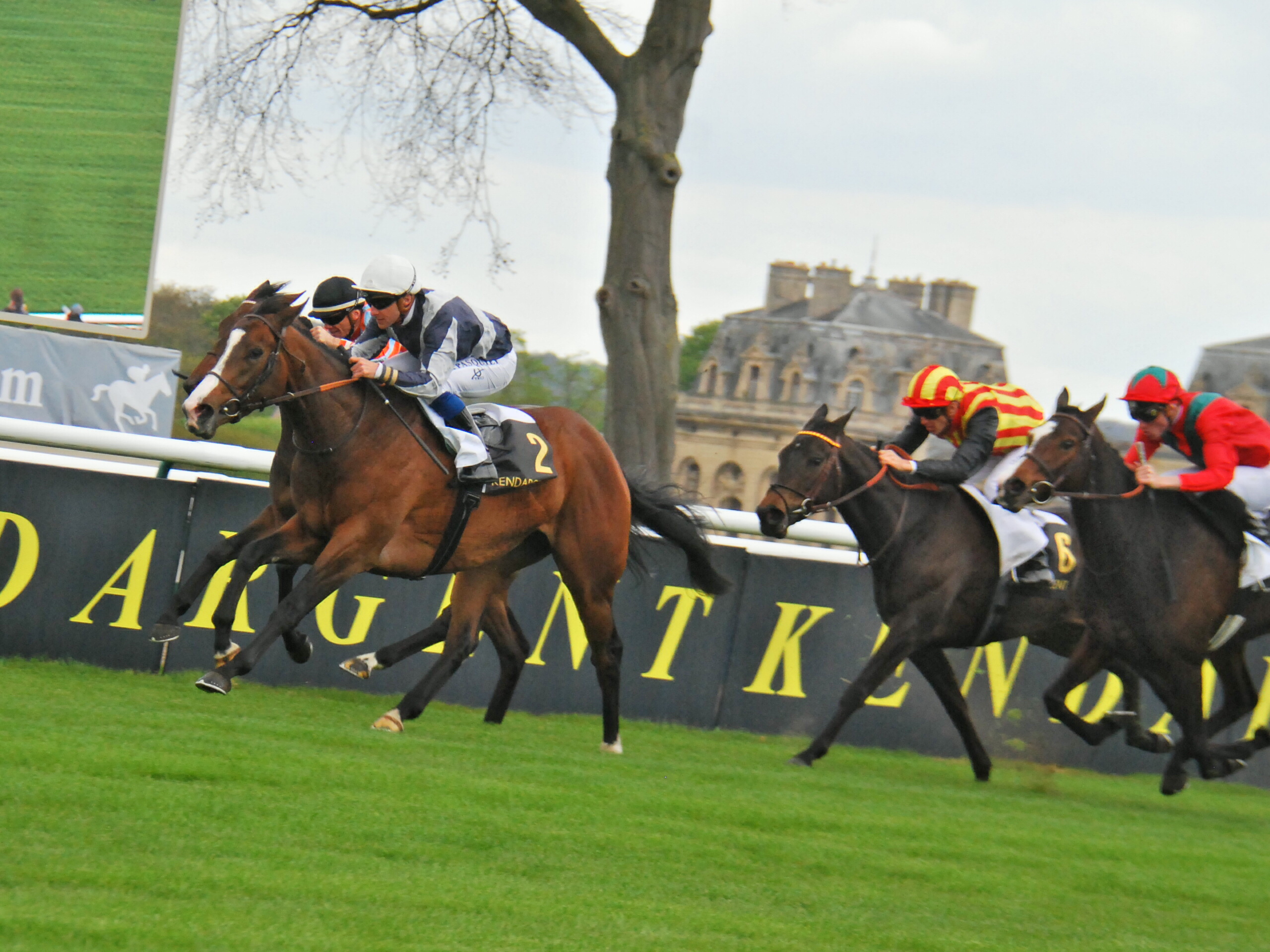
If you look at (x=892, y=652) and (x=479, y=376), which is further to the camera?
(x=892, y=652)

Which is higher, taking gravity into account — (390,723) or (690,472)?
(390,723)

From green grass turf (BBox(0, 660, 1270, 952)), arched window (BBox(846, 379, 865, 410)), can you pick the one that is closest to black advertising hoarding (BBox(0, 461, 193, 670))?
green grass turf (BBox(0, 660, 1270, 952))

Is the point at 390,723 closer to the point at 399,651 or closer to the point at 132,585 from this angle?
the point at 399,651

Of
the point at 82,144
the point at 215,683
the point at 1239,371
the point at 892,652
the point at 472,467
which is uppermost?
the point at 1239,371

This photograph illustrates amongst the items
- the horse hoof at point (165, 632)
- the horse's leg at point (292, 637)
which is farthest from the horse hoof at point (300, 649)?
the horse hoof at point (165, 632)

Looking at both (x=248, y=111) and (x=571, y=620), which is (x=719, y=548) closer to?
(x=571, y=620)

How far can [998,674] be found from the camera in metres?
9.22

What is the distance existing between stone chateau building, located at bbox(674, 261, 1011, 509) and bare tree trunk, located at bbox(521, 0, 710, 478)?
2474 inches

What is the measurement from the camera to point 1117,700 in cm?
953

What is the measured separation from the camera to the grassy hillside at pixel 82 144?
9.05m

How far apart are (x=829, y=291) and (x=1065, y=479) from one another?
Result: 7539 centimetres

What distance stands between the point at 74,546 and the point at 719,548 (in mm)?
3272

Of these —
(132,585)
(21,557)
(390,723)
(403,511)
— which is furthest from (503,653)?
(21,557)

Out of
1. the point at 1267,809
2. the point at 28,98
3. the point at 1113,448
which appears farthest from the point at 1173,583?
the point at 28,98
